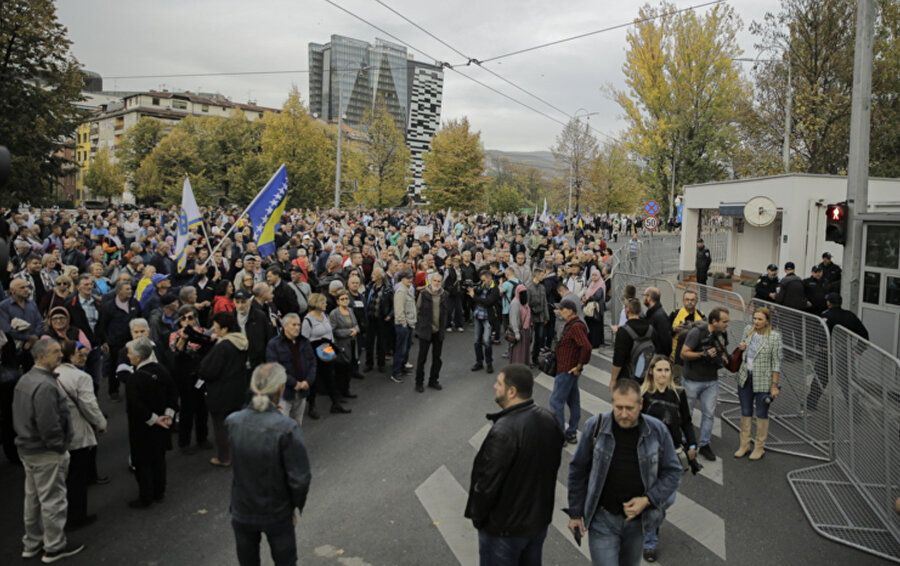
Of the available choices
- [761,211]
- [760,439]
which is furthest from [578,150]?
[760,439]

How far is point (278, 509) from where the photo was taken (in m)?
3.91

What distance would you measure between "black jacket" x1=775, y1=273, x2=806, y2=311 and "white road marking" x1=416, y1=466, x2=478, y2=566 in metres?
8.58

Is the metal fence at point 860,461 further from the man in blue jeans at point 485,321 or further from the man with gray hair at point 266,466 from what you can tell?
the man in blue jeans at point 485,321

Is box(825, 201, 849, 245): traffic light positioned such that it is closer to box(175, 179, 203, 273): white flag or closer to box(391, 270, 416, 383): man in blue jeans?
box(391, 270, 416, 383): man in blue jeans

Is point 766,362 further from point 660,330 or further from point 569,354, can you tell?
point 569,354

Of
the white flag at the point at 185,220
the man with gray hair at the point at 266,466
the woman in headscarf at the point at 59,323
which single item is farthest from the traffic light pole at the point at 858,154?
the white flag at the point at 185,220

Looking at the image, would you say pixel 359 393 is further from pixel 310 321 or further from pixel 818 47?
pixel 818 47

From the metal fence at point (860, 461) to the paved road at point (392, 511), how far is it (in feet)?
0.68

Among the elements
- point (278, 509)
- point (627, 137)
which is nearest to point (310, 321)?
point (278, 509)

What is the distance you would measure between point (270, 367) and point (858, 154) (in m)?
10.1

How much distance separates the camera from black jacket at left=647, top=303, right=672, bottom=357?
7605 millimetres

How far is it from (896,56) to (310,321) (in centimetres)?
2798

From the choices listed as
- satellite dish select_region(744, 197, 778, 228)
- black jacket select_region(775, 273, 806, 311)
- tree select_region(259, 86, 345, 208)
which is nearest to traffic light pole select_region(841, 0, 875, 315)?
black jacket select_region(775, 273, 806, 311)

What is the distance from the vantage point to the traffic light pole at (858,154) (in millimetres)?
9664
